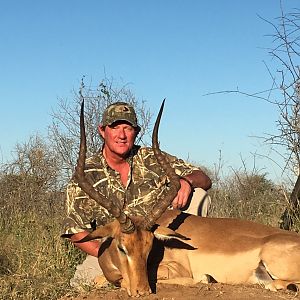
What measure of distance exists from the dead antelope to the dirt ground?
0.15 meters

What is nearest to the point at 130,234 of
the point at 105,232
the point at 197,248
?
the point at 105,232

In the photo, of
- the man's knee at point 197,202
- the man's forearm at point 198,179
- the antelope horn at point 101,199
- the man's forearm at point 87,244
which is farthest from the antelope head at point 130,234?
the man's knee at point 197,202

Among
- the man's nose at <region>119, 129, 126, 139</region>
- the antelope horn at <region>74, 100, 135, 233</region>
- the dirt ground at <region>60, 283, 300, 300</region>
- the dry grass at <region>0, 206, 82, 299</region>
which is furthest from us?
the man's nose at <region>119, 129, 126, 139</region>

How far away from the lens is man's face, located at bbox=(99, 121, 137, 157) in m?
6.04

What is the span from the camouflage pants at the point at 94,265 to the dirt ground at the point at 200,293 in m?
0.51

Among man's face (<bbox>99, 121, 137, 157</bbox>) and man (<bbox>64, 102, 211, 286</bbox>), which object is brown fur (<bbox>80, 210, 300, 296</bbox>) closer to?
man (<bbox>64, 102, 211, 286</bbox>)

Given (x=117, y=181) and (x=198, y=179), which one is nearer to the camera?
(x=117, y=181)

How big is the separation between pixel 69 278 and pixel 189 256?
1424mm

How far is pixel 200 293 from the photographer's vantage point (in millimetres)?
4992

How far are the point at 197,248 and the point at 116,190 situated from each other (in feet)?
3.28

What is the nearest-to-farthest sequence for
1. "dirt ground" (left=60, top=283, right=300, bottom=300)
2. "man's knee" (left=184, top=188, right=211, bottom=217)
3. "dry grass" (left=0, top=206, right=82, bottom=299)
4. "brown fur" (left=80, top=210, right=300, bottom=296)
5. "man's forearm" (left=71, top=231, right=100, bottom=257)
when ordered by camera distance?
1. "dirt ground" (left=60, top=283, right=300, bottom=300)
2. "brown fur" (left=80, top=210, right=300, bottom=296)
3. "man's forearm" (left=71, top=231, right=100, bottom=257)
4. "dry grass" (left=0, top=206, right=82, bottom=299)
5. "man's knee" (left=184, top=188, right=211, bottom=217)

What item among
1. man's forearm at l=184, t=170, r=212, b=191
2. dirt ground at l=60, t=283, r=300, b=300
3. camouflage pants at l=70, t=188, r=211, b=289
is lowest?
dirt ground at l=60, t=283, r=300, b=300

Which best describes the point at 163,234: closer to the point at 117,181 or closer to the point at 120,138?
the point at 117,181

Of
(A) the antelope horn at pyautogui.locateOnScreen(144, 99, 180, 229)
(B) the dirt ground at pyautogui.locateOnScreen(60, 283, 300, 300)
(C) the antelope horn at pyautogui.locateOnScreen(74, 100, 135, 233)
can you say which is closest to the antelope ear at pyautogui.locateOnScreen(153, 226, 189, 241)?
(A) the antelope horn at pyautogui.locateOnScreen(144, 99, 180, 229)
